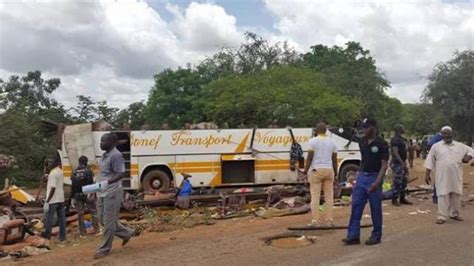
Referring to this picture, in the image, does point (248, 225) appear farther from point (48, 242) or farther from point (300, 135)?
point (300, 135)

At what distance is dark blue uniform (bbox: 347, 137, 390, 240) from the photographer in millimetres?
8422

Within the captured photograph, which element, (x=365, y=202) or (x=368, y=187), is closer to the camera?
(x=368, y=187)

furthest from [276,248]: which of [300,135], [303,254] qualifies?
[300,135]

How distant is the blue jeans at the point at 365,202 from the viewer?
8398mm

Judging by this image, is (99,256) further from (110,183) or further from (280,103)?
(280,103)

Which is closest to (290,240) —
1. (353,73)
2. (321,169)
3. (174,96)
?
(321,169)

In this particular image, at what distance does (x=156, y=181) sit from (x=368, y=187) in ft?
37.1

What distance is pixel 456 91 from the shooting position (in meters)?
43.3

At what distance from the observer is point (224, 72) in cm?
4944

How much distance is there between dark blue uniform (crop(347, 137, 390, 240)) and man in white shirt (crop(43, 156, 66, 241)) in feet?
18.9

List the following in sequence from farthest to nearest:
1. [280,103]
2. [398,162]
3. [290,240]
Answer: [280,103] → [398,162] → [290,240]

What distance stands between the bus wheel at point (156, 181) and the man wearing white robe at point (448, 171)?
9.82 m

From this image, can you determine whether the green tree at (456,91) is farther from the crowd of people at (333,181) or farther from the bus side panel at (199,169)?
the crowd of people at (333,181)

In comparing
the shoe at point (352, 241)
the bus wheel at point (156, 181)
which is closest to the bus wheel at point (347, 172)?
the bus wheel at point (156, 181)
